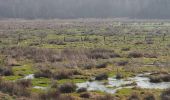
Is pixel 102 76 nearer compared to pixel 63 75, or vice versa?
pixel 102 76

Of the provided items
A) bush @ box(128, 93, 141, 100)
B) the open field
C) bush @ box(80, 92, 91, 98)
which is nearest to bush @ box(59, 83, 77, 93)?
the open field

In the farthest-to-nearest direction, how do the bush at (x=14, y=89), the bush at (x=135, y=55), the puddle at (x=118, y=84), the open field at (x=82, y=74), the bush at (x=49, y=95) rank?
the bush at (x=135, y=55) → the puddle at (x=118, y=84) → the open field at (x=82, y=74) → the bush at (x=14, y=89) → the bush at (x=49, y=95)

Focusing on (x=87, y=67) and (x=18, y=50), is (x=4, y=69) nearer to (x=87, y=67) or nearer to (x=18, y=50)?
(x=87, y=67)

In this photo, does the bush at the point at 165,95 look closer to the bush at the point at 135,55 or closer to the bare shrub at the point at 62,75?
the bare shrub at the point at 62,75

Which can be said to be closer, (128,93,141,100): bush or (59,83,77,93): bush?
(128,93,141,100): bush

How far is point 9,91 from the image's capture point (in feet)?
81.7

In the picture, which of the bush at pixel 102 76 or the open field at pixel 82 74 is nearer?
the open field at pixel 82 74

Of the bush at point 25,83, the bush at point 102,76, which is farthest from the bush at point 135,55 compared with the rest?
the bush at point 25,83

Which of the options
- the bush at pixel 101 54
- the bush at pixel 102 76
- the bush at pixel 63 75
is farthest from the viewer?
the bush at pixel 101 54

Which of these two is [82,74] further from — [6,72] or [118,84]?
[6,72]

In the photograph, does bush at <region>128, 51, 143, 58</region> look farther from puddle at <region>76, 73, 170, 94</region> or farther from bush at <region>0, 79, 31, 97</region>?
bush at <region>0, 79, 31, 97</region>

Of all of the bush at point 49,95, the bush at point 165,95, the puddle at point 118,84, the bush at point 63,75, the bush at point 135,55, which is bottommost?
the bush at point 135,55

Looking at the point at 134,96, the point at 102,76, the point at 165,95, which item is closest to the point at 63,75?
the point at 102,76

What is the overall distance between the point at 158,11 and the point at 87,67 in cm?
15586
